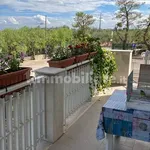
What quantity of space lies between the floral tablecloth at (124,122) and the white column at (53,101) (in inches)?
27.9

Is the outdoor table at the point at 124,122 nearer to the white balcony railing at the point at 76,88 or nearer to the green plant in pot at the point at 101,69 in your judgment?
the white balcony railing at the point at 76,88

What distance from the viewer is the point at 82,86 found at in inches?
133

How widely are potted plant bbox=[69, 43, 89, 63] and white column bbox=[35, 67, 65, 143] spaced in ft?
2.39

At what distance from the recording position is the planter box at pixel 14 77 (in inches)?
61.6

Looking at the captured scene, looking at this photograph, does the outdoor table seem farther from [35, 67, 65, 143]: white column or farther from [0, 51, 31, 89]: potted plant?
[0, 51, 31, 89]: potted plant

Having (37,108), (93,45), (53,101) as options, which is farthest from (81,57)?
(37,108)

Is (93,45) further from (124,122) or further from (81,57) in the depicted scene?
(124,122)

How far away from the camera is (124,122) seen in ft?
5.55

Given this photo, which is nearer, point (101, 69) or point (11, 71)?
point (11, 71)

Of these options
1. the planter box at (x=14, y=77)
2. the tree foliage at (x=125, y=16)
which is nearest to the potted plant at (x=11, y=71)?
the planter box at (x=14, y=77)

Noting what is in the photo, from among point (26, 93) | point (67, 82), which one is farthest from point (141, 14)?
point (26, 93)

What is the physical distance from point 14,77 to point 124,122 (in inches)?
42.2

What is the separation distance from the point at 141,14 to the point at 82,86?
912 cm

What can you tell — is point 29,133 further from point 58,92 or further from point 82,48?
point 82,48
